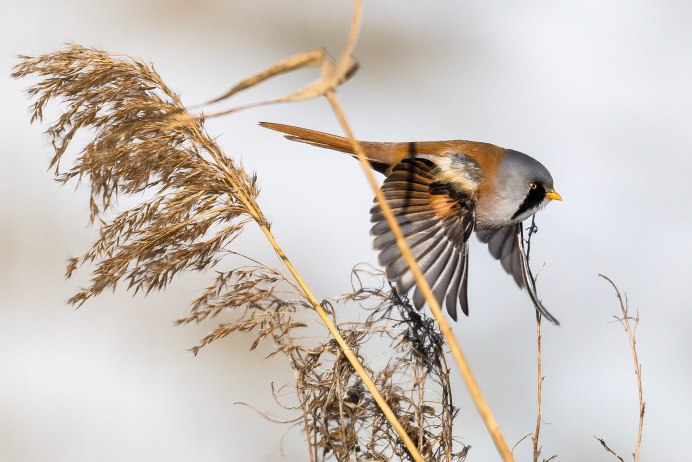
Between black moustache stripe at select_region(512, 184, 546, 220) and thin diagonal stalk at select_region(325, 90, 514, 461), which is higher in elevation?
black moustache stripe at select_region(512, 184, 546, 220)

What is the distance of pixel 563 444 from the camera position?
11.8ft

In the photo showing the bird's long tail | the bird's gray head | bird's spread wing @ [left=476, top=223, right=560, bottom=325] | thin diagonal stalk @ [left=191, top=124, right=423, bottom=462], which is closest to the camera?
thin diagonal stalk @ [left=191, top=124, right=423, bottom=462]

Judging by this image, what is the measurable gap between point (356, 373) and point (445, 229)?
3.44ft

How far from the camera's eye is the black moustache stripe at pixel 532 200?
3016 mm

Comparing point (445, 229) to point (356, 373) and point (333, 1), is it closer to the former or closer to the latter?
point (356, 373)

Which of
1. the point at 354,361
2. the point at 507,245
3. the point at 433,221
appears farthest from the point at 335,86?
the point at 507,245

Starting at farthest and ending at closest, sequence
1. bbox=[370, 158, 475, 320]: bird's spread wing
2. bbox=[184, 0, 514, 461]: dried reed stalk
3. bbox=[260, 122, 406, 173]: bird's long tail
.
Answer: bbox=[260, 122, 406, 173]: bird's long tail
bbox=[370, 158, 475, 320]: bird's spread wing
bbox=[184, 0, 514, 461]: dried reed stalk

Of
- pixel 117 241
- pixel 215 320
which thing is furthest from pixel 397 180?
pixel 117 241

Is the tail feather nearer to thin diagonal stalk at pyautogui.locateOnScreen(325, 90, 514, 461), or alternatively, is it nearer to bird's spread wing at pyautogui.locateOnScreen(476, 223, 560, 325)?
bird's spread wing at pyautogui.locateOnScreen(476, 223, 560, 325)

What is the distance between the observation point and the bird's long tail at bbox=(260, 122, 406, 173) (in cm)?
279

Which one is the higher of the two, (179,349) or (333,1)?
(333,1)

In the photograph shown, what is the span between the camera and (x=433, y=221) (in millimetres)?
2877

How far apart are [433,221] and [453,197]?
0.44ft

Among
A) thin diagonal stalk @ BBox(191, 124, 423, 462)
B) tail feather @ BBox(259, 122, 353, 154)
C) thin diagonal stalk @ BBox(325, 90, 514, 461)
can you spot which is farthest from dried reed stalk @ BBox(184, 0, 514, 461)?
tail feather @ BBox(259, 122, 353, 154)
